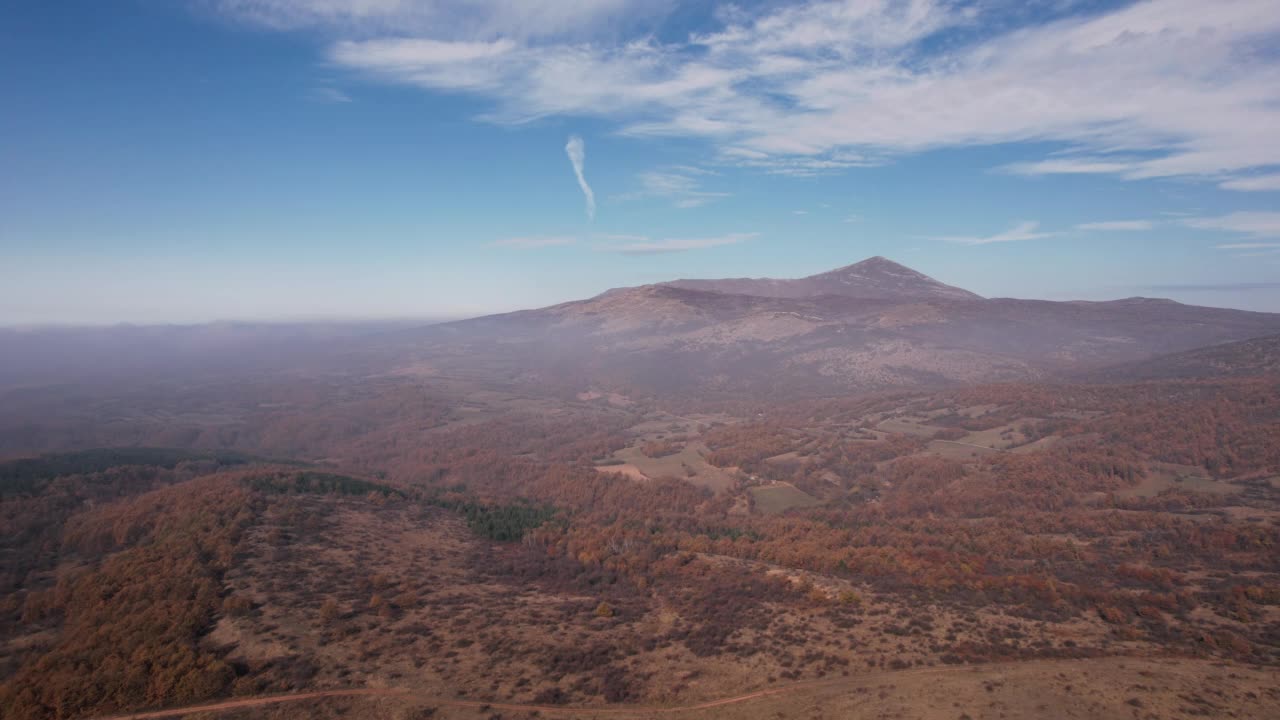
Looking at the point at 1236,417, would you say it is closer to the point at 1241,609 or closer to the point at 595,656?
the point at 1241,609

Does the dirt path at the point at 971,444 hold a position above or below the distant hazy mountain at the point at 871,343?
below

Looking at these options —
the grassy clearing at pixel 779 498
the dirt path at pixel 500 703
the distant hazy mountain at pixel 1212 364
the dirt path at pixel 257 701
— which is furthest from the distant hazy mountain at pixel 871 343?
the dirt path at pixel 257 701

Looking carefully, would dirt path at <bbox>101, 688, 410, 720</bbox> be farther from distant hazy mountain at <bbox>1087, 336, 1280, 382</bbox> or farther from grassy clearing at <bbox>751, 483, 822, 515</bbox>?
distant hazy mountain at <bbox>1087, 336, 1280, 382</bbox>

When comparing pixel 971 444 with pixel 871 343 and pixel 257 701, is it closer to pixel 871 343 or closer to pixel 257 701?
pixel 257 701

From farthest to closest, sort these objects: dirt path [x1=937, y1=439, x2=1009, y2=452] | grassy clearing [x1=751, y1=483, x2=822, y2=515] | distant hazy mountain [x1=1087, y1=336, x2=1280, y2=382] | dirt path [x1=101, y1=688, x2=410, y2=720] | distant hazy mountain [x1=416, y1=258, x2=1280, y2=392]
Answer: distant hazy mountain [x1=416, y1=258, x2=1280, y2=392]
distant hazy mountain [x1=1087, y1=336, x2=1280, y2=382]
dirt path [x1=937, y1=439, x2=1009, y2=452]
grassy clearing [x1=751, y1=483, x2=822, y2=515]
dirt path [x1=101, y1=688, x2=410, y2=720]

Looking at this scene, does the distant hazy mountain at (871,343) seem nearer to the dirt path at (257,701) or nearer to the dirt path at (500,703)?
the dirt path at (500,703)

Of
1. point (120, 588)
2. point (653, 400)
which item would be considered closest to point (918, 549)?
point (120, 588)

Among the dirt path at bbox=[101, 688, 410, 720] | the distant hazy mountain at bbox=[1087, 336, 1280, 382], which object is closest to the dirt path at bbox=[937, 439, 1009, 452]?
the distant hazy mountain at bbox=[1087, 336, 1280, 382]

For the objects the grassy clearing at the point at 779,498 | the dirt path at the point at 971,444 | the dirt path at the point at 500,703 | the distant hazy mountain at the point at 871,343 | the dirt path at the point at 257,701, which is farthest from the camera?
the distant hazy mountain at the point at 871,343

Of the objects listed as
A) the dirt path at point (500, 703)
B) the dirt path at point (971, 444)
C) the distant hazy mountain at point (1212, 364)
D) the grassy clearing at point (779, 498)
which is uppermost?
the distant hazy mountain at point (1212, 364)

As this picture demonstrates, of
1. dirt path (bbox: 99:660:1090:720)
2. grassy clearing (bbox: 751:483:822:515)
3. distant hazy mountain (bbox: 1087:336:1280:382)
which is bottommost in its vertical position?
grassy clearing (bbox: 751:483:822:515)

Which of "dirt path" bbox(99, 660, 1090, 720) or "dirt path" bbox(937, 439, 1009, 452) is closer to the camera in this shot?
"dirt path" bbox(99, 660, 1090, 720)
